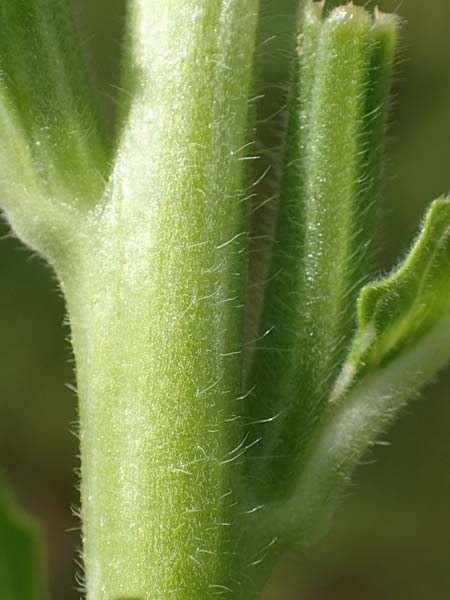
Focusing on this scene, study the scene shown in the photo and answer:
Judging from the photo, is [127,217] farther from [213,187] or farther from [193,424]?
[193,424]

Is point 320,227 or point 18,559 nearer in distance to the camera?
point 18,559

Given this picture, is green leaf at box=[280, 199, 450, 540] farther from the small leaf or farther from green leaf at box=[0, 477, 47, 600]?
green leaf at box=[0, 477, 47, 600]

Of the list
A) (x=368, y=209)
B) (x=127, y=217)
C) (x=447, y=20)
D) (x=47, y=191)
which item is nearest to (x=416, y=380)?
(x=368, y=209)

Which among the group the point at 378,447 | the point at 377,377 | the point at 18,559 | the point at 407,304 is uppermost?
the point at 407,304

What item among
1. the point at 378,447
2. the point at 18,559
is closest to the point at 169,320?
the point at 18,559

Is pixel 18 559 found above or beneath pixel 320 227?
beneath

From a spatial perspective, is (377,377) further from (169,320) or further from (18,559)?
(18,559)

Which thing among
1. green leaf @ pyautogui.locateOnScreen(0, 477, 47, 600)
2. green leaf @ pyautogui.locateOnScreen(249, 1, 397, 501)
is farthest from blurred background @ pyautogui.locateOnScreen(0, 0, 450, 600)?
green leaf @ pyautogui.locateOnScreen(0, 477, 47, 600)
